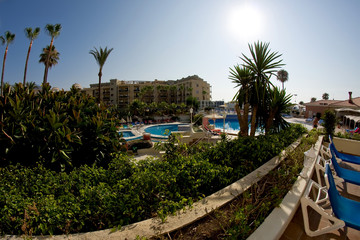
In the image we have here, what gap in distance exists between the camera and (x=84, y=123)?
14.5 feet

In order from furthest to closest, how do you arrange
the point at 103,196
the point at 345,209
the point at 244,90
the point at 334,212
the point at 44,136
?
the point at 244,90 → the point at 44,136 → the point at 345,209 → the point at 334,212 → the point at 103,196

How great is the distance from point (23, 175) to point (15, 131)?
1.47 meters

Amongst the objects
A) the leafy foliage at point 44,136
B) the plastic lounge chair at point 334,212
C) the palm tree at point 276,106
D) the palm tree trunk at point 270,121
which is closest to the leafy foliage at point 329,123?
the palm tree at point 276,106

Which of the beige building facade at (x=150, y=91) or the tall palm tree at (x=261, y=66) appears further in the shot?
the beige building facade at (x=150, y=91)

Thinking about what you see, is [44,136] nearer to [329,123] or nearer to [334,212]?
[334,212]

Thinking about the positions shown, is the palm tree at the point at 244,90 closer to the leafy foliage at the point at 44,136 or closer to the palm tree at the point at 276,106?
the palm tree at the point at 276,106

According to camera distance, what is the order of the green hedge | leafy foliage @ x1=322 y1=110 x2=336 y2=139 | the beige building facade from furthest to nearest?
1. the beige building facade
2. leafy foliage @ x1=322 y1=110 x2=336 y2=139
3. the green hedge

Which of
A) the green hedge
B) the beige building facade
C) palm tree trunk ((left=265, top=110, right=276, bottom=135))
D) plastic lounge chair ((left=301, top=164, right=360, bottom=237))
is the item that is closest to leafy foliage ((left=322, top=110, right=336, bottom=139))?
palm tree trunk ((left=265, top=110, right=276, bottom=135))

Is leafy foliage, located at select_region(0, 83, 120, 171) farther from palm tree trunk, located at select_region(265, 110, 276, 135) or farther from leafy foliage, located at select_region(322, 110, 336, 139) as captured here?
leafy foliage, located at select_region(322, 110, 336, 139)

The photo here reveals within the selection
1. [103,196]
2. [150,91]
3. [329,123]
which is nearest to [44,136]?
[103,196]

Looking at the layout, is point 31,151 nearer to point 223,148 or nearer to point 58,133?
point 58,133

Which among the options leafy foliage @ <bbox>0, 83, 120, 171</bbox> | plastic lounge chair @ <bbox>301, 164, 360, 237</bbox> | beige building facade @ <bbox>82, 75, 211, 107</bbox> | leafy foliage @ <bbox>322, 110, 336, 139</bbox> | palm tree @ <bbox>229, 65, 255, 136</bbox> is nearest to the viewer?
plastic lounge chair @ <bbox>301, 164, 360, 237</bbox>

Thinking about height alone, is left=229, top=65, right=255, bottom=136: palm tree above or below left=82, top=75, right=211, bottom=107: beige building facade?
below

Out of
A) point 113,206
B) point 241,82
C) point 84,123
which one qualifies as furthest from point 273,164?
point 84,123
